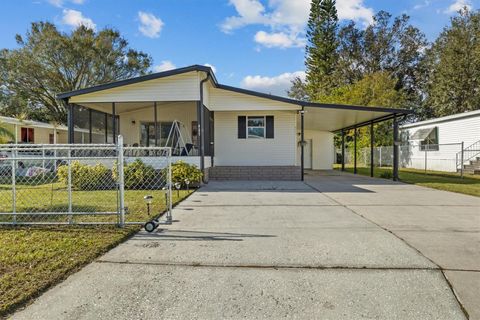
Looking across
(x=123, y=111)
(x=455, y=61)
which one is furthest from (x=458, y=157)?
(x=123, y=111)

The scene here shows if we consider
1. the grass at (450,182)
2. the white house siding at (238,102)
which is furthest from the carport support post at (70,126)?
the grass at (450,182)

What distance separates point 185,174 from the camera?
1013 centimetres

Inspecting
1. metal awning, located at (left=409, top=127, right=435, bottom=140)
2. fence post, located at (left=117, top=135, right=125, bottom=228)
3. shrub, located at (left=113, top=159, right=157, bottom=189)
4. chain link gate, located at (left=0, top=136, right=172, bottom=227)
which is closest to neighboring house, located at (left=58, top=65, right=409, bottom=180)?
shrub, located at (left=113, top=159, right=157, bottom=189)

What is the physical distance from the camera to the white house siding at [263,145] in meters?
14.0

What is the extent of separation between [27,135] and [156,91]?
47.3 feet

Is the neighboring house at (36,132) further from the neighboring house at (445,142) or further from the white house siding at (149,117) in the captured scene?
the neighboring house at (445,142)

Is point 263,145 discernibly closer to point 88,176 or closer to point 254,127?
point 254,127

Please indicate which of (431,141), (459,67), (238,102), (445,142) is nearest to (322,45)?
(459,67)

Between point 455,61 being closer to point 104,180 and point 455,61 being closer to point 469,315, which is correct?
point 104,180

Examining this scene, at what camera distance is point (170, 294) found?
2.76 meters

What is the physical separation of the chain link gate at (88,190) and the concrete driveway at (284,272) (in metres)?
0.98

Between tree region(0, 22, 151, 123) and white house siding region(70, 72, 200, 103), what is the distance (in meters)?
15.5

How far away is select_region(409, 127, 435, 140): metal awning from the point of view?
21281 mm

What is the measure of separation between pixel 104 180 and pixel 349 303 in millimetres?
9420
